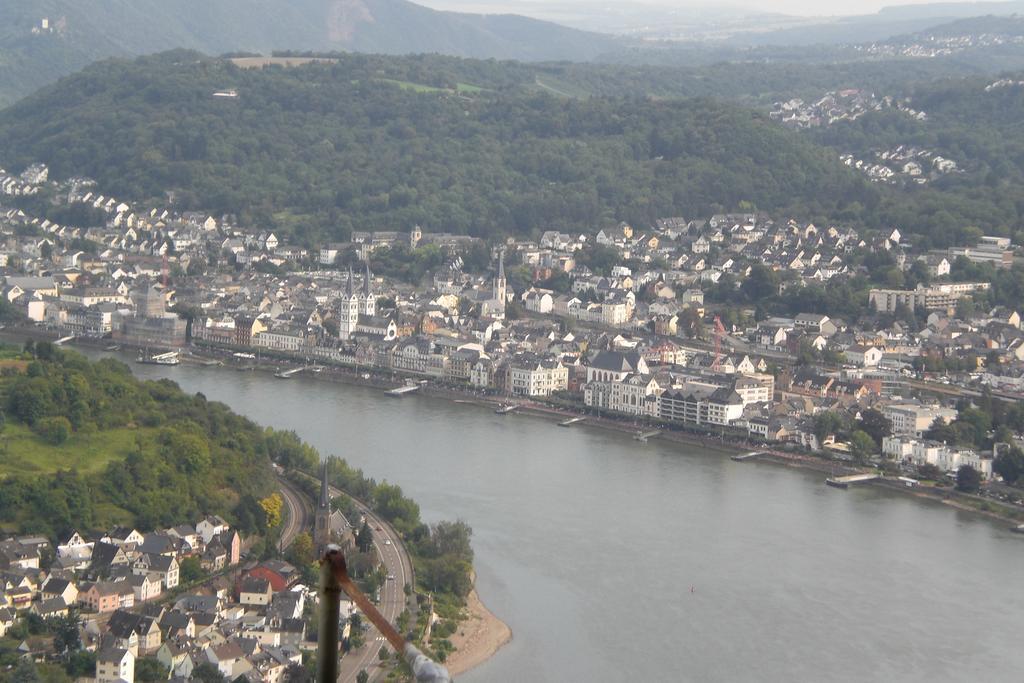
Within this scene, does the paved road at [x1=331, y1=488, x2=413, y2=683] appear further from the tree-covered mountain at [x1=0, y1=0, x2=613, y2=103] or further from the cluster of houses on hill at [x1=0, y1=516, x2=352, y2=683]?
the tree-covered mountain at [x1=0, y1=0, x2=613, y2=103]

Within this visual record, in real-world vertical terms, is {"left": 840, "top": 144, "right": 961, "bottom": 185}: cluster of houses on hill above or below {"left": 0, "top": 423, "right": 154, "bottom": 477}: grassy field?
above

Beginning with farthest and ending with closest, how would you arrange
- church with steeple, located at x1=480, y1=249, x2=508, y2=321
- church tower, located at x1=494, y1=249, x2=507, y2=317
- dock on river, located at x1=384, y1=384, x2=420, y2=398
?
church tower, located at x1=494, y1=249, x2=507, y2=317 → church with steeple, located at x1=480, y1=249, x2=508, y2=321 → dock on river, located at x1=384, y1=384, x2=420, y2=398

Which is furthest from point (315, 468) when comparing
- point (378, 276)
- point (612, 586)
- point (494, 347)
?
point (378, 276)

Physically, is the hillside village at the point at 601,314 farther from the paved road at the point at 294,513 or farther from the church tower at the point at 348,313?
the paved road at the point at 294,513

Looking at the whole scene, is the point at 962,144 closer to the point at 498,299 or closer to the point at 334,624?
the point at 498,299

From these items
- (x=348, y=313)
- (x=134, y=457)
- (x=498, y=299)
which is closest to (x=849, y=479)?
(x=134, y=457)

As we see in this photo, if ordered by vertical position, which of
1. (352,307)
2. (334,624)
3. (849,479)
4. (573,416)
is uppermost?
(352,307)

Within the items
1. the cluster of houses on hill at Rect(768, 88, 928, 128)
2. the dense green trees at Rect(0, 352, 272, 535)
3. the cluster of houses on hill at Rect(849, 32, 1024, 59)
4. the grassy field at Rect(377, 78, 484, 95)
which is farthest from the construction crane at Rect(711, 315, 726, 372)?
the cluster of houses on hill at Rect(849, 32, 1024, 59)
